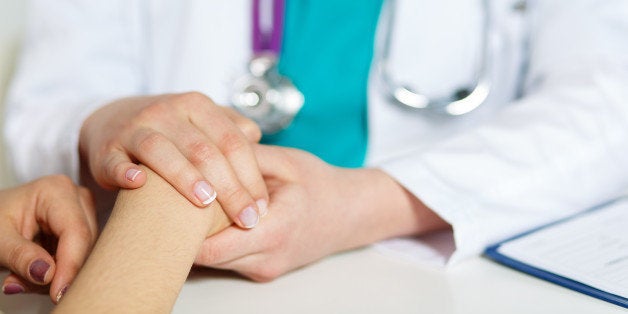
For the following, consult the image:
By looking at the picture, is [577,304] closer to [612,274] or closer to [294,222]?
[612,274]

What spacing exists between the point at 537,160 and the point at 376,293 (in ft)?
0.85

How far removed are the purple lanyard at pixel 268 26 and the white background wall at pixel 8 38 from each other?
0.41 m

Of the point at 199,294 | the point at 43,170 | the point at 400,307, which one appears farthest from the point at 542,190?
the point at 43,170

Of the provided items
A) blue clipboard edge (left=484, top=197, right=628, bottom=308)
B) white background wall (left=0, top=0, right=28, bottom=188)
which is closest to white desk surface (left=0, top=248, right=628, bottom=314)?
blue clipboard edge (left=484, top=197, right=628, bottom=308)

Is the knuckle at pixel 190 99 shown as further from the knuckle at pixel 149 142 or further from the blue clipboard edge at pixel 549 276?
the blue clipboard edge at pixel 549 276

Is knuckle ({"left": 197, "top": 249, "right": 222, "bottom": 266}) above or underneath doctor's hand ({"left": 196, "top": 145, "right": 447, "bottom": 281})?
underneath

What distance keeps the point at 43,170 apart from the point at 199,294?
36 centimetres

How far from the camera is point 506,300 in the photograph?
0.59 m

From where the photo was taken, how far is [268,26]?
0.90m

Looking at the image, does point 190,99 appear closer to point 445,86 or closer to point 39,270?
point 39,270

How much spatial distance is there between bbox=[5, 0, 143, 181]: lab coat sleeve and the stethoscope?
0.53 feet

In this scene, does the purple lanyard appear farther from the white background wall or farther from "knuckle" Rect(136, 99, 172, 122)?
the white background wall

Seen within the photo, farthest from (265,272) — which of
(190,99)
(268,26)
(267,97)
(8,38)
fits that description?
(8,38)

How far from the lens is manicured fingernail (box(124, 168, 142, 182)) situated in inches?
22.1
